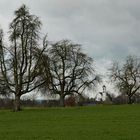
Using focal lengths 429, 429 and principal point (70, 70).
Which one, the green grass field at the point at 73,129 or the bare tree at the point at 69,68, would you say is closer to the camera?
the green grass field at the point at 73,129

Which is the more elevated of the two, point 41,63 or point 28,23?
point 28,23

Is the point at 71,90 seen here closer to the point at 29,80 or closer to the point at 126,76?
the point at 29,80

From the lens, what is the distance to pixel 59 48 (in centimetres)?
7581

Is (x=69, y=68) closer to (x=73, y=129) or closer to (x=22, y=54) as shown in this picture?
(x=22, y=54)

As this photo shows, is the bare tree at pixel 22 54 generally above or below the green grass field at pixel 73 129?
above

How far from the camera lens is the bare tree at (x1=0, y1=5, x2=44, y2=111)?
6047 centimetres

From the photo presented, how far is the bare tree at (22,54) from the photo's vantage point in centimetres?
6047

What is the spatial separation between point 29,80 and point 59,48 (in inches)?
670

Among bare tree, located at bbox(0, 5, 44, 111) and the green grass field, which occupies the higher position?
bare tree, located at bbox(0, 5, 44, 111)

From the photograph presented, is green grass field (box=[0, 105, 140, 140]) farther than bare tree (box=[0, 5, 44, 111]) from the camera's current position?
No

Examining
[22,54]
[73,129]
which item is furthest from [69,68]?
[73,129]

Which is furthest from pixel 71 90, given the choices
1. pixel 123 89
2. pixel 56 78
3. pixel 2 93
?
pixel 123 89

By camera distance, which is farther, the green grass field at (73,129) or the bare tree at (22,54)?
the bare tree at (22,54)

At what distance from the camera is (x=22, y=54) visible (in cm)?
6088
